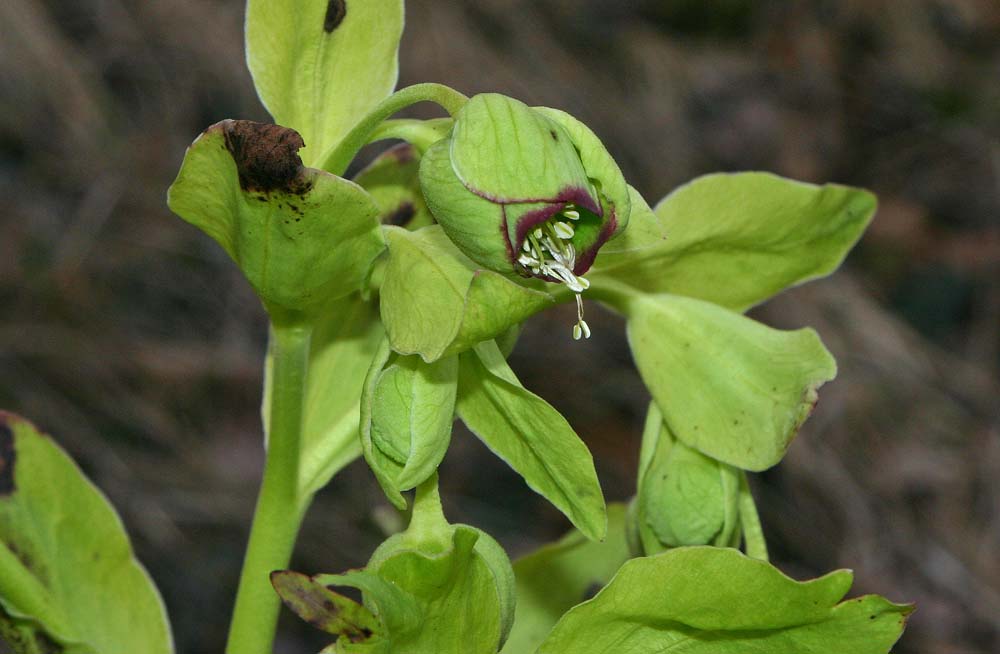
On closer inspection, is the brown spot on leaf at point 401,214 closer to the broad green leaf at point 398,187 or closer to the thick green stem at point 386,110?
the broad green leaf at point 398,187

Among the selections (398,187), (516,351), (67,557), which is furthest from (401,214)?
(516,351)

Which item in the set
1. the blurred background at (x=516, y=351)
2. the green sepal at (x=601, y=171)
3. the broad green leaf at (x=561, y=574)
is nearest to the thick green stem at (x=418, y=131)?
the green sepal at (x=601, y=171)

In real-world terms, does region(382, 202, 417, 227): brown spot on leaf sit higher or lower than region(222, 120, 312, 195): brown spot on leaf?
lower

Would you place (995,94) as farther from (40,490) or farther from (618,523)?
(40,490)

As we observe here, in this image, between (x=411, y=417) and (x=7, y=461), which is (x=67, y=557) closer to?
(x=7, y=461)

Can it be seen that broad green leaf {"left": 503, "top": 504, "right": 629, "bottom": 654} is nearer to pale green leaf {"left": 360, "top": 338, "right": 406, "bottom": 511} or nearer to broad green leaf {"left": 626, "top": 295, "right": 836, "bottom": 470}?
broad green leaf {"left": 626, "top": 295, "right": 836, "bottom": 470}

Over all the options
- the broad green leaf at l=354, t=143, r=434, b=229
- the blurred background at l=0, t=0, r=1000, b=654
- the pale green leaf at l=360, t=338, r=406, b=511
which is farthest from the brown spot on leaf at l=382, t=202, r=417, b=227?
the blurred background at l=0, t=0, r=1000, b=654
